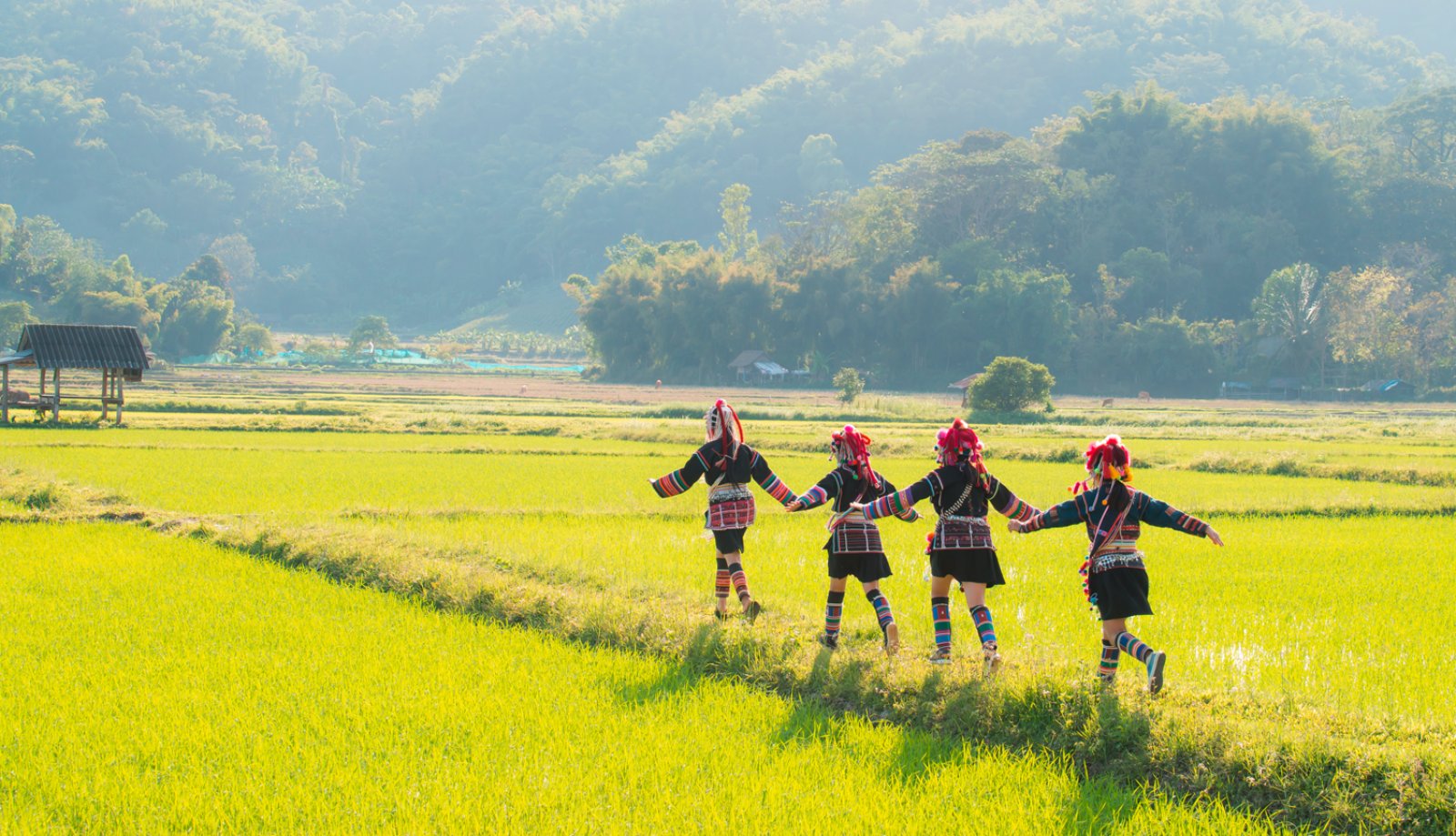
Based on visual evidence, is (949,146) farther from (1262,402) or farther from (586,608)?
(586,608)

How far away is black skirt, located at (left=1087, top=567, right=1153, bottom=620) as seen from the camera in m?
5.86

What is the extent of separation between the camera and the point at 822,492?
22.8 ft

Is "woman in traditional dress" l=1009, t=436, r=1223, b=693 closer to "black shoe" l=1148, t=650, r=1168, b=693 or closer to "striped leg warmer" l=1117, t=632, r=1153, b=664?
"striped leg warmer" l=1117, t=632, r=1153, b=664

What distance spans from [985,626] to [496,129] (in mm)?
162830

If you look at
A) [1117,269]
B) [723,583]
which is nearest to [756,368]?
[1117,269]

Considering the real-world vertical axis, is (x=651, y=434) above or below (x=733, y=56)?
below

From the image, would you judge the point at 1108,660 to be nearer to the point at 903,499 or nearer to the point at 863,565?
the point at 903,499

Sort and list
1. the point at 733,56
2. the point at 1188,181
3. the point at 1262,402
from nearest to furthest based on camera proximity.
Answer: the point at 1262,402 → the point at 1188,181 → the point at 733,56

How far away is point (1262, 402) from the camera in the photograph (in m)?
52.8

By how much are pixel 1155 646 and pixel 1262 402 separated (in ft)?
167

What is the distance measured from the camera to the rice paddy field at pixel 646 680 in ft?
15.5

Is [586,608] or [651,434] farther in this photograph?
[651,434]

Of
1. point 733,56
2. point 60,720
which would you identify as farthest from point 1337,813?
point 733,56

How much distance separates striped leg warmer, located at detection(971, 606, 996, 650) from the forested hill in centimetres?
10655
